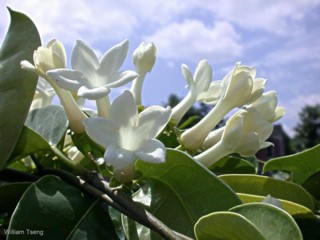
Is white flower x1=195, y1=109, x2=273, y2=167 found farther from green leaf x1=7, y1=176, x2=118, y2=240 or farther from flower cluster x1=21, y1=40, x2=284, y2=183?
green leaf x1=7, y1=176, x2=118, y2=240

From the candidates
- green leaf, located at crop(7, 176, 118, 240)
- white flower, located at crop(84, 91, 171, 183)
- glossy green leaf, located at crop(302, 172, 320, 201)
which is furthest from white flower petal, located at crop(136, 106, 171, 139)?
glossy green leaf, located at crop(302, 172, 320, 201)

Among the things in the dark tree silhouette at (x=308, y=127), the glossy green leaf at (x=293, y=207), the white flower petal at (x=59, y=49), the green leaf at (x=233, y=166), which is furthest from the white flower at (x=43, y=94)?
the dark tree silhouette at (x=308, y=127)

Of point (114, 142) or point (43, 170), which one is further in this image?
point (43, 170)

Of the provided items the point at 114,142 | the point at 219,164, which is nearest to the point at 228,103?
the point at 219,164

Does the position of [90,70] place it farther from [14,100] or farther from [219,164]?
[219,164]

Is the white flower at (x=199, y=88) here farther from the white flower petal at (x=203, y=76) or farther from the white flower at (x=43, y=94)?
the white flower at (x=43, y=94)

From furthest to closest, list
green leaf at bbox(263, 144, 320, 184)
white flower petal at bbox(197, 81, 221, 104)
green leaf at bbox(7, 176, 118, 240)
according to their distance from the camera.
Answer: white flower petal at bbox(197, 81, 221, 104) → green leaf at bbox(263, 144, 320, 184) → green leaf at bbox(7, 176, 118, 240)

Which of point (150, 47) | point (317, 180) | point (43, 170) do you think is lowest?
point (43, 170)
